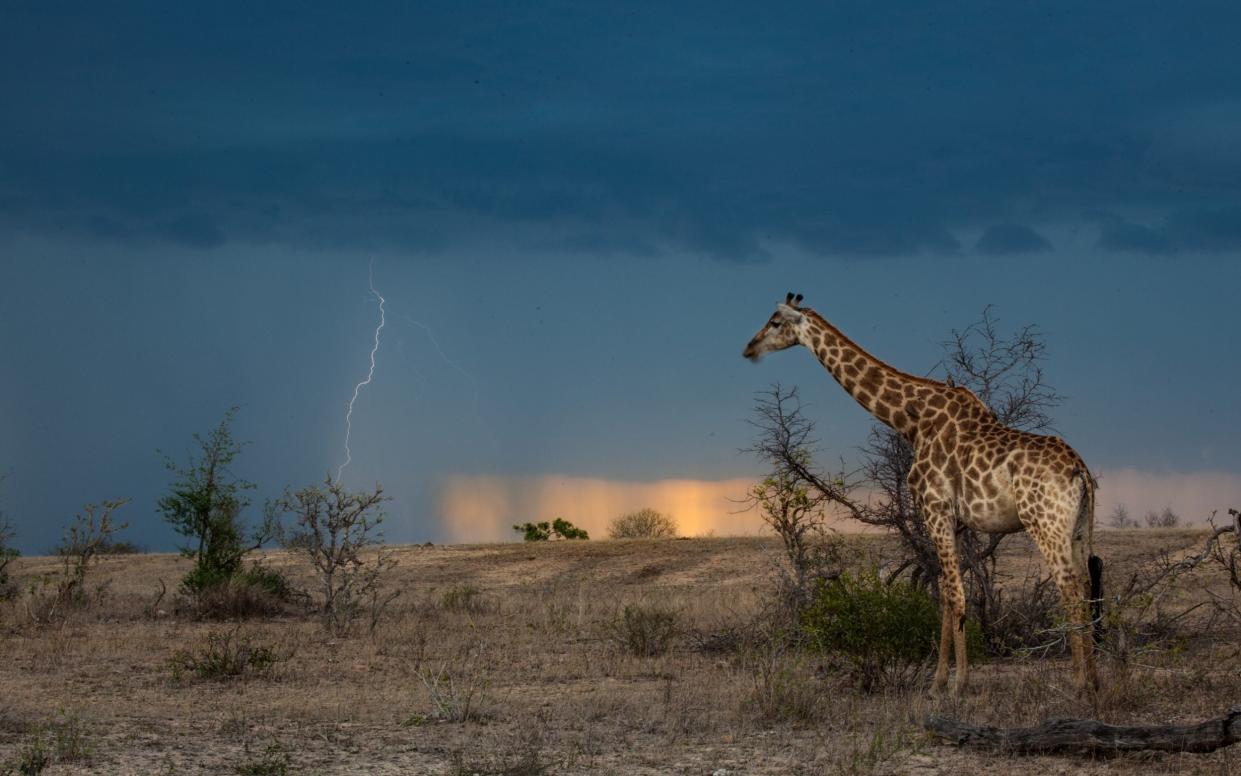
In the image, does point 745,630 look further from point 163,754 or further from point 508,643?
point 163,754

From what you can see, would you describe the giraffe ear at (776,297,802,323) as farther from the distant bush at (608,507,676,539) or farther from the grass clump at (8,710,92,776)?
the distant bush at (608,507,676,539)

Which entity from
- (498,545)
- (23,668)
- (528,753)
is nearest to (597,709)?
(528,753)

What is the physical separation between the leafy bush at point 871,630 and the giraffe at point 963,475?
50cm

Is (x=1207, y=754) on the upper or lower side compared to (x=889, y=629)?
lower

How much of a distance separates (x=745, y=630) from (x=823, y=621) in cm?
428

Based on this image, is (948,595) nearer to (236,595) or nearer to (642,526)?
(236,595)

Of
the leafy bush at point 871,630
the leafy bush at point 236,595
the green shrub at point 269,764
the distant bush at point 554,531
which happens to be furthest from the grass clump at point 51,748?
the distant bush at point 554,531

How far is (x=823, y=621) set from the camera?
1420 cm

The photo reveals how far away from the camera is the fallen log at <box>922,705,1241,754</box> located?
31.2 feet

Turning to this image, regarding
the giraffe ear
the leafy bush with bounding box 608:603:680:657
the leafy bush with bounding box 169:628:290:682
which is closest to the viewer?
the giraffe ear

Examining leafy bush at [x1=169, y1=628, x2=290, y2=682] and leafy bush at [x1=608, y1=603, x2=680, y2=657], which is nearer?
leafy bush at [x1=169, y1=628, x2=290, y2=682]

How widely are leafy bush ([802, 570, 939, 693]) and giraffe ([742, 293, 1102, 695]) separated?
50cm

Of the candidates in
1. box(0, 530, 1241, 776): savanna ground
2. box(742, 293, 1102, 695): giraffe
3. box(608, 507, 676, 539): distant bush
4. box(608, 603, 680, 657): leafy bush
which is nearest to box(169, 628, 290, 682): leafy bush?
box(0, 530, 1241, 776): savanna ground

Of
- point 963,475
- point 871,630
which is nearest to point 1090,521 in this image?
point 963,475
